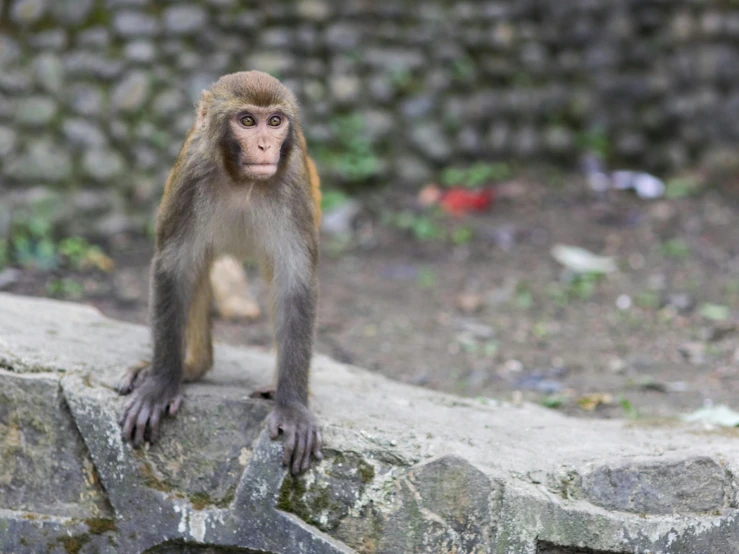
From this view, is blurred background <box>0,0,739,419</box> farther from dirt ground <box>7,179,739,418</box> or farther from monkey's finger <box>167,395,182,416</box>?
monkey's finger <box>167,395,182,416</box>

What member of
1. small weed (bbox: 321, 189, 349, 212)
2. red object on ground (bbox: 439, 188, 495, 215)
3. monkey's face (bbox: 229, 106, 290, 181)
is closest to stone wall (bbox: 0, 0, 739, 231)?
small weed (bbox: 321, 189, 349, 212)

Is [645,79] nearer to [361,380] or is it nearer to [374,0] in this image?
[374,0]

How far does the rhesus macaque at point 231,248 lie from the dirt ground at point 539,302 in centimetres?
220

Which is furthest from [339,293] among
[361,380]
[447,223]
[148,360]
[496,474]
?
[496,474]

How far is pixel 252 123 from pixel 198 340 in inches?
Result: 42.1

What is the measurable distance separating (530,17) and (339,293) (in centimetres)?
340

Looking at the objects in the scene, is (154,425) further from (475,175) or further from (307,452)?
(475,175)

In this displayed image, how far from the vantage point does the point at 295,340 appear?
3867 mm

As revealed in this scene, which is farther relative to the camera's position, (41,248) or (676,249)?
(676,249)

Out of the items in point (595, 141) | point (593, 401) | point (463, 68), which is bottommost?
point (593, 401)

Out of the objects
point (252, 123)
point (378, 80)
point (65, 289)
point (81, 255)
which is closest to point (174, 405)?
point (252, 123)

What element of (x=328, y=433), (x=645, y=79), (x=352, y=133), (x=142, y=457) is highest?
(x=645, y=79)

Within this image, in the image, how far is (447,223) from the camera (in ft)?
27.8

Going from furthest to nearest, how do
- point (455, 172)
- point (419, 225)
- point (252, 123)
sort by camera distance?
point (455, 172) → point (419, 225) → point (252, 123)
